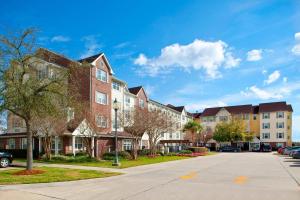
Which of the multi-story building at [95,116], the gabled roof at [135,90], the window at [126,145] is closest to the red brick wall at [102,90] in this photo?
the multi-story building at [95,116]

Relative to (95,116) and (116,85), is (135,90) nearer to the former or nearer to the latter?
(116,85)

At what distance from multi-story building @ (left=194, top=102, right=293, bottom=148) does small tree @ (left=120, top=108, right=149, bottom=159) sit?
174 feet

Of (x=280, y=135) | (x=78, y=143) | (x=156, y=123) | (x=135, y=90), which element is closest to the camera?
(x=78, y=143)

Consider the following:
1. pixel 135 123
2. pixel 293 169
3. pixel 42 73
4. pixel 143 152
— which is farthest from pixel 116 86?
pixel 293 169

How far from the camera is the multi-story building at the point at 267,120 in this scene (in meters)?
88.2

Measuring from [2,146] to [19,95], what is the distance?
27063 mm

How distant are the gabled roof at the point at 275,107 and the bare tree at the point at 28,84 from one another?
79952mm

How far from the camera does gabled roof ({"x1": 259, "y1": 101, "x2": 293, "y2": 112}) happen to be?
8894 cm

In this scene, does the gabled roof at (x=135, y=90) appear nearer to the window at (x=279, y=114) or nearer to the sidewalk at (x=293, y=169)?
the sidewalk at (x=293, y=169)

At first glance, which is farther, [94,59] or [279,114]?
[279,114]

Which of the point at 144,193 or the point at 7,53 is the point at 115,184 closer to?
the point at 144,193

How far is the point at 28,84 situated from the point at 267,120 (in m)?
81.9

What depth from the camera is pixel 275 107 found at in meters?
90.2

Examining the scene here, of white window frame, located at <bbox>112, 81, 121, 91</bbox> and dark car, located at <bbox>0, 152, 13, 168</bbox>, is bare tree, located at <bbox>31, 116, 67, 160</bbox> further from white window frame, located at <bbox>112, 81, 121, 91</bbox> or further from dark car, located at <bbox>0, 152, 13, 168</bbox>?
white window frame, located at <bbox>112, 81, 121, 91</bbox>
